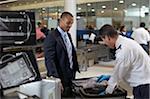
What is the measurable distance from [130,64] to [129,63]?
2 cm

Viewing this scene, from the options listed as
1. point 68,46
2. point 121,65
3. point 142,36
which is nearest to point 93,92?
point 121,65

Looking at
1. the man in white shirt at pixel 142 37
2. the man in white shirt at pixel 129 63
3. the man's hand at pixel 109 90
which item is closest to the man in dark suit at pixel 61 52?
the man in white shirt at pixel 129 63

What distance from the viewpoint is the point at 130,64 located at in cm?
242

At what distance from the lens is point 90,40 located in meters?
10.6

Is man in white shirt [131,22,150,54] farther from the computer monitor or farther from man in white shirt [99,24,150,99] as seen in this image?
the computer monitor

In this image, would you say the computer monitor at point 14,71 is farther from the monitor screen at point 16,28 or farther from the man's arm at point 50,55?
the man's arm at point 50,55

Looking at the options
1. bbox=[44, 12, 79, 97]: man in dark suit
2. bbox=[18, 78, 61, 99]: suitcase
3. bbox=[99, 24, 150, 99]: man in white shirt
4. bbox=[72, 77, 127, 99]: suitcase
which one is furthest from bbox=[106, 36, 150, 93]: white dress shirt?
bbox=[18, 78, 61, 99]: suitcase

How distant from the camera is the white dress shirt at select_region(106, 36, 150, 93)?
237 centimetres

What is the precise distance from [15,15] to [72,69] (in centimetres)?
151

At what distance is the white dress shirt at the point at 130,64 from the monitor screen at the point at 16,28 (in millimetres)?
1029

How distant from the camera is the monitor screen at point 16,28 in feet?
4.52

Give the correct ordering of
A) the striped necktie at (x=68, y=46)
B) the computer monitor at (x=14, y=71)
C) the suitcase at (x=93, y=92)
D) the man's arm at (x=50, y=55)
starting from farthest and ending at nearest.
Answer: the striped necktie at (x=68, y=46) < the man's arm at (x=50, y=55) < the suitcase at (x=93, y=92) < the computer monitor at (x=14, y=71)

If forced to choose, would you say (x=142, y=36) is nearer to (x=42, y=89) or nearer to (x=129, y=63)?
(x=129, y=63)

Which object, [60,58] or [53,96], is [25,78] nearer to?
[53,96]
